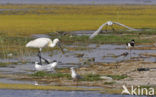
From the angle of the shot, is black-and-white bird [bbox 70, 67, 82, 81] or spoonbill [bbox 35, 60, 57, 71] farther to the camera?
spoonbill [bbox 35, 60, 57, 71]

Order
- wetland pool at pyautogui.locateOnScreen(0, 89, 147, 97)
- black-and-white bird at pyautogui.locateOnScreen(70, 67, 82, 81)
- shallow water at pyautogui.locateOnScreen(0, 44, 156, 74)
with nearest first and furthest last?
wetland pool at pyautogui.locateOnScreen(0, 89, 147, 97)
black-and-white bird at pyautogui.locateOnScreen(70, 67, 82, 81)
shallow water at pyautogui.locateOnScreen(0, 44, 156, 74)

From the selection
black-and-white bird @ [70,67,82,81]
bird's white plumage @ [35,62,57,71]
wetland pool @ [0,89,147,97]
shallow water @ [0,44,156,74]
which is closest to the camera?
wetland pool @ [0,89,147,97]

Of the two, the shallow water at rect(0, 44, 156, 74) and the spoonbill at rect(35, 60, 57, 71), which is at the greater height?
the spoonbill at rect(35, 60, 57, 71)

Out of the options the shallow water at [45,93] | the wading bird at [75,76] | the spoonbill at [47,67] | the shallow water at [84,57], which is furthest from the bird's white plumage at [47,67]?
the shallow water at [45,93]

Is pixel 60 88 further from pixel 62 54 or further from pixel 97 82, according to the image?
pixel 62 54

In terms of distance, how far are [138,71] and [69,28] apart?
1903cm

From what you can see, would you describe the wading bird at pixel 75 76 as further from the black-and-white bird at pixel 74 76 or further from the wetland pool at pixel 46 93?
the wetland pool at pixel 46 93

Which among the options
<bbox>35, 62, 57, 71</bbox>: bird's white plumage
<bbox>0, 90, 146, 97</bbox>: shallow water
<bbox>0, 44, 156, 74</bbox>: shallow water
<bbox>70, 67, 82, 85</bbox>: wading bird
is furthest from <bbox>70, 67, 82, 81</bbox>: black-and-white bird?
<bbox>0, 44, 156, 74</bbox>: shallow water

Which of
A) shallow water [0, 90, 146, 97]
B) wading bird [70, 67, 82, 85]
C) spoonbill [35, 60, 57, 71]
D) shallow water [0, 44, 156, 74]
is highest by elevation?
wading bird [70, 67, 82, 85]

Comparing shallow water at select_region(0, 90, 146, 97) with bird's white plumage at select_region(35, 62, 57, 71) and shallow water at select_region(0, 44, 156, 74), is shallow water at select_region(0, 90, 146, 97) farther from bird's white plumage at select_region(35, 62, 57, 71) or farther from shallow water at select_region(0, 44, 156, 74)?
bird's white plumage at select_region(35, 62, 57, 71)

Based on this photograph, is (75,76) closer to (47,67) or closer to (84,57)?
(47,67)

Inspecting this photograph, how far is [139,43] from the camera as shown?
85.8ft

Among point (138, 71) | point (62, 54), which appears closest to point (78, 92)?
point (138, 71)

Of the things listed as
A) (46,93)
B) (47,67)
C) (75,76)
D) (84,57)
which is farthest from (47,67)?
(84,57)
